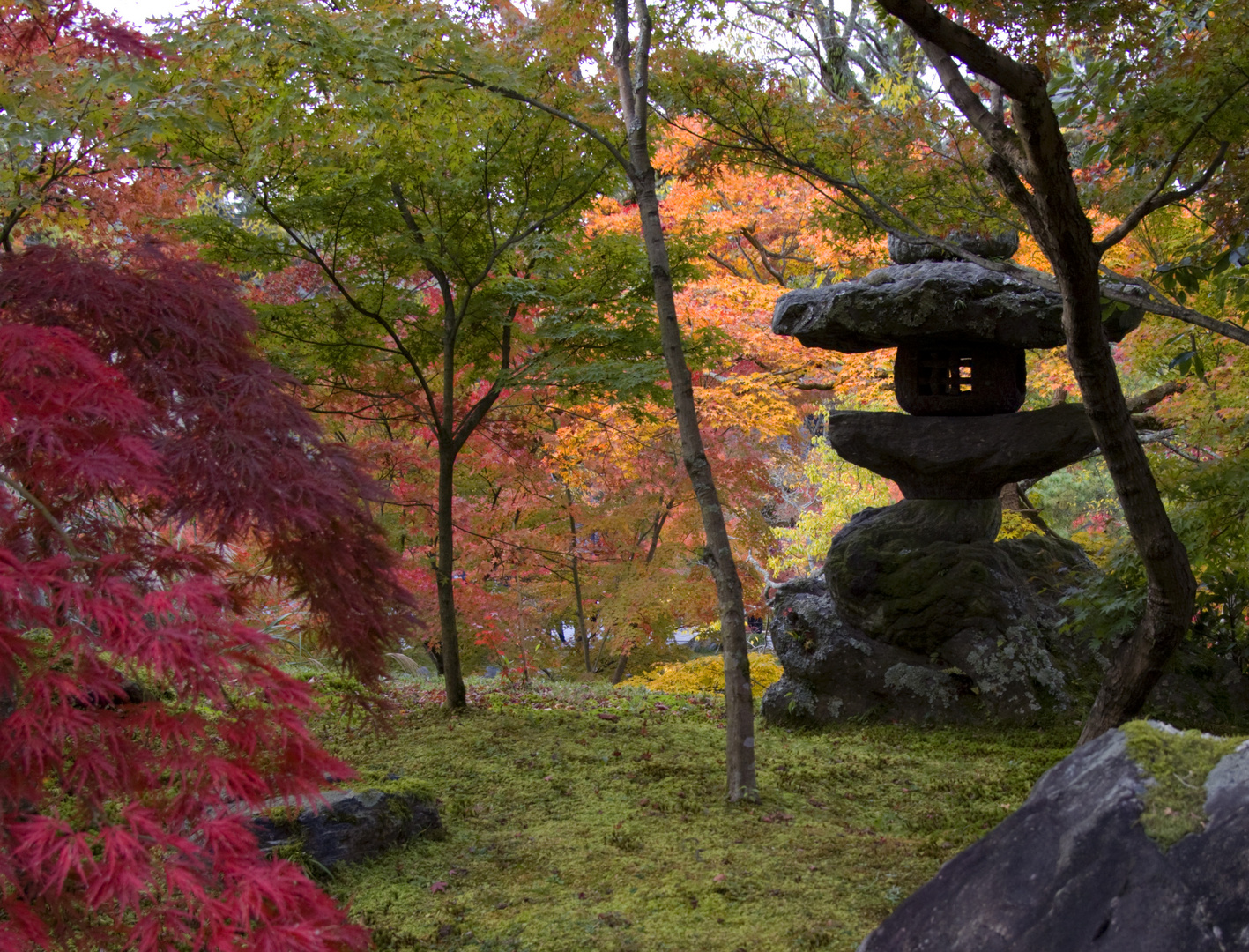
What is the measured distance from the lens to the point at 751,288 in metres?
12.0

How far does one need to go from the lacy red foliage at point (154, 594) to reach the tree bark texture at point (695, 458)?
2.41 meters

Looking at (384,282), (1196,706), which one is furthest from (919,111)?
(1196,706)

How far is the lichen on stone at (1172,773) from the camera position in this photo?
167 cm

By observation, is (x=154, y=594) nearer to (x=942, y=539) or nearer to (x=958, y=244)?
(x=958, y=244)

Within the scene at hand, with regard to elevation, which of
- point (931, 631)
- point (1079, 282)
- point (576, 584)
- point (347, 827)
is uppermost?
point (1079, 282)

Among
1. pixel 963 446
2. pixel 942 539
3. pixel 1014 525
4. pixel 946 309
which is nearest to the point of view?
pixel 946 309

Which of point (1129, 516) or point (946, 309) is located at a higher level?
point (946, 309)

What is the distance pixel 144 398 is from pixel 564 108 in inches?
170

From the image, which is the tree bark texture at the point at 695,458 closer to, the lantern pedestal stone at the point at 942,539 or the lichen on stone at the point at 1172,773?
the lantern pedestal stone at the point at 942,539

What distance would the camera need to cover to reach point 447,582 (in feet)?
21.7

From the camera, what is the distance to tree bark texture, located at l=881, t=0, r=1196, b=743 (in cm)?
298

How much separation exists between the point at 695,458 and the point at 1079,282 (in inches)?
76.1

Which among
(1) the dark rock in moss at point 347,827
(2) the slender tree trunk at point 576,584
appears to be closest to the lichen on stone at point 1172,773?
(1) the dark rock in moss at point 347,827

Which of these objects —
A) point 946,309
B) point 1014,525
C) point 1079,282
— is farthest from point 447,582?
point 1014,525
